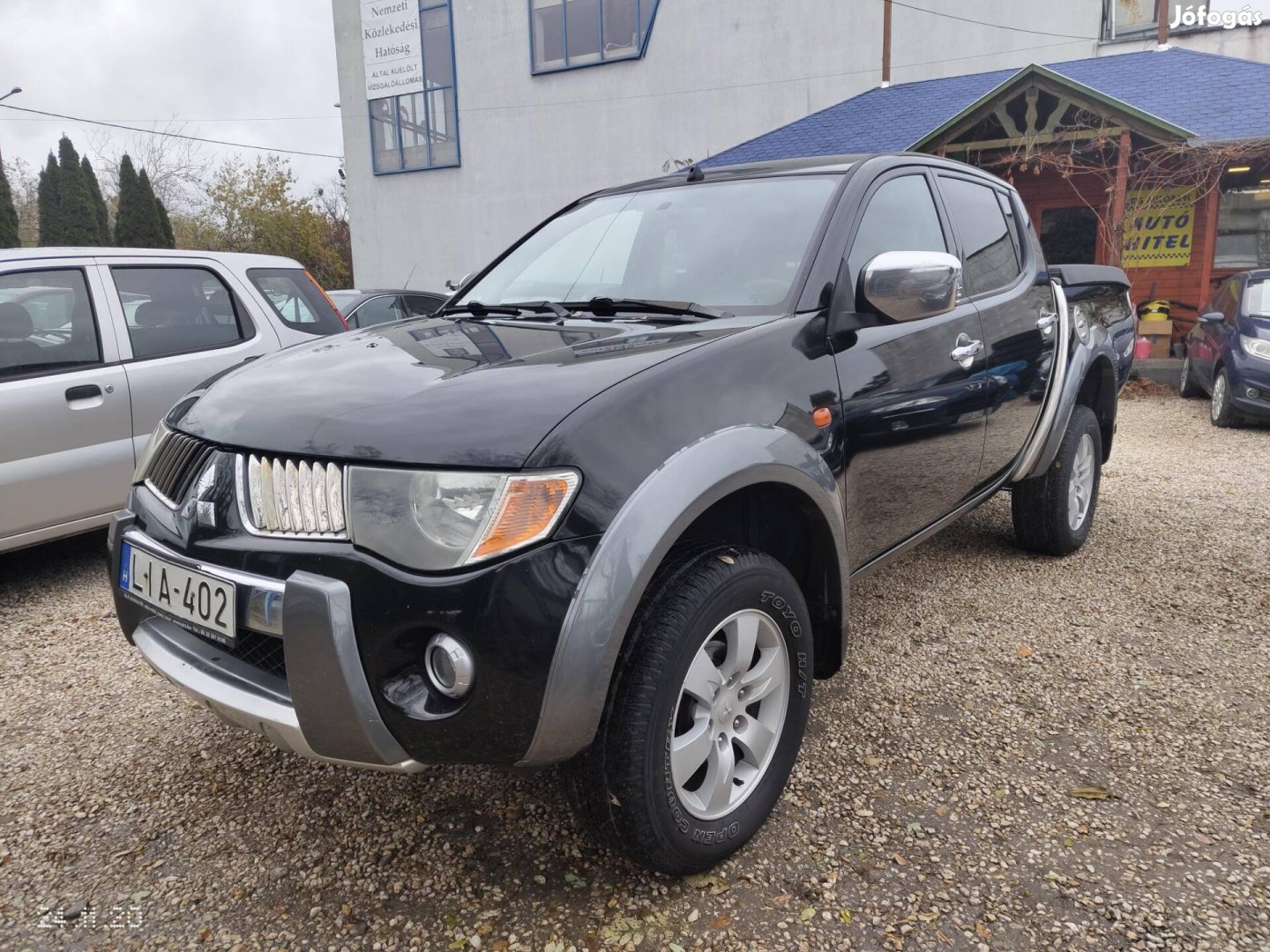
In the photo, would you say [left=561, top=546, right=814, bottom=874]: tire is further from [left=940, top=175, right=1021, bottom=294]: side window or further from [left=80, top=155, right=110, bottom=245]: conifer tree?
[left=80, top=155, right=110, bottom=245]: conifer tree

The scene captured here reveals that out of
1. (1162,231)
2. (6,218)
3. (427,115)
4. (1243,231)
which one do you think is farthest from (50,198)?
(1243,231)

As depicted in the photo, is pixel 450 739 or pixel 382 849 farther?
pixel 382 849

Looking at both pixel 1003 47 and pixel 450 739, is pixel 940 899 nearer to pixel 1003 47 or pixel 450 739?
pixel 450 739

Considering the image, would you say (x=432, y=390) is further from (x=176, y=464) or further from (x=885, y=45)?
(x=885, y=45)

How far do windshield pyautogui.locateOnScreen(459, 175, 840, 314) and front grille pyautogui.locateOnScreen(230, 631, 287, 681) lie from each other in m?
1.43

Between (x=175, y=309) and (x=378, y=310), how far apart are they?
4.13 meters

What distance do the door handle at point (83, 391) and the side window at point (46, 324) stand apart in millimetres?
121

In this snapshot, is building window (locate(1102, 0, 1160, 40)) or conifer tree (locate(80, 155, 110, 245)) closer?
building window (locate(1102, 0, 1160, 40))

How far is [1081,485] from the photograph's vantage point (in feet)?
14.2

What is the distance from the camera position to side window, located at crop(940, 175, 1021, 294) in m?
3.33

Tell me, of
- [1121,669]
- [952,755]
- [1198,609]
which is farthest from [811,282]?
[1198,609]

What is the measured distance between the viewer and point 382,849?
2.19m

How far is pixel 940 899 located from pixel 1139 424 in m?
7.86

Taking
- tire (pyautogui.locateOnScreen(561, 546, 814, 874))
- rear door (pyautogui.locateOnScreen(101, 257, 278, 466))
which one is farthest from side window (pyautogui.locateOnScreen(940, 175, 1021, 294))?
rear door (pyautogui.locateOnScreen(101, 257, 278, 466))
